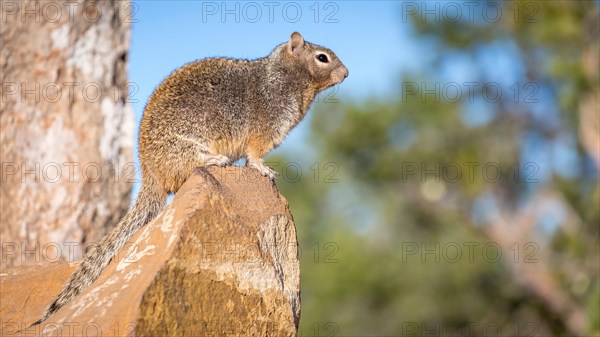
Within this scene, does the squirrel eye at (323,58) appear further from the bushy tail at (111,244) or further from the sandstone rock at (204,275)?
the bushy tail at (111,244)

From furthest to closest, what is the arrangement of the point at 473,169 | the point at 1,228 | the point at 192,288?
the point at 473,169 < the point at 1,228 < the point at 192,288

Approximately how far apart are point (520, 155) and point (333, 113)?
7.76 metres

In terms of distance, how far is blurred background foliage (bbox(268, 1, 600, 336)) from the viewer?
2819 cm

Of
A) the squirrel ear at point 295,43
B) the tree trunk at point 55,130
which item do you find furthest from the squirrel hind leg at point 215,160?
the tree trunk at point 55,130

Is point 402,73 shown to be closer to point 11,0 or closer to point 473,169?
point 473,169

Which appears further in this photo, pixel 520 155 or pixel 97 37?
pixel 520 155

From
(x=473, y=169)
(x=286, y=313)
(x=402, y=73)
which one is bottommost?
(x=473, y=169)

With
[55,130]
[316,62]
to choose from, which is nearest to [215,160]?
[316,62]

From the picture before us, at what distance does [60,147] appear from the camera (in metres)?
10.5

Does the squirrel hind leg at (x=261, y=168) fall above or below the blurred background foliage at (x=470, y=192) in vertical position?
above

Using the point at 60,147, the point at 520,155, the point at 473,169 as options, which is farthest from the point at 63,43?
the point at 520,155

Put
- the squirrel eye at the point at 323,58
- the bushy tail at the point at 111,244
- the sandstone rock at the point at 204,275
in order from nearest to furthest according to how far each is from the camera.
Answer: the sandstone rock at the point at 204,275 < the bushy tail at the point at 111,244 < the squirrel eye at the point at 323,58

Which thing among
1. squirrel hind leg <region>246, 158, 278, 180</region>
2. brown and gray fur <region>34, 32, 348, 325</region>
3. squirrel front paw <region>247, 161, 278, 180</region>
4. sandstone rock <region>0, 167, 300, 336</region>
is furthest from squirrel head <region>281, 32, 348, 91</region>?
sandstone rock <region>0, 167, 300, 336</region>

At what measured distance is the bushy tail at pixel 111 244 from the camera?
7.34 m
